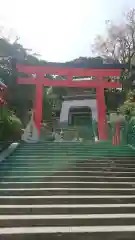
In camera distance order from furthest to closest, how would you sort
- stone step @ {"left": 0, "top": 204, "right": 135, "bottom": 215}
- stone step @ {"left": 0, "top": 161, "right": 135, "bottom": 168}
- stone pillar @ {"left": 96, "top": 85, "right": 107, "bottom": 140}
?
stone pillar @ {"left": 96, "top": 85, "right": 107, "bottom": 140} < stone step @ {"left": 0, "top": 161, "right": 135, "bottom": 168} < stone step @ {"left": 0, "top": 204, "right": 135, "bottom": 215}

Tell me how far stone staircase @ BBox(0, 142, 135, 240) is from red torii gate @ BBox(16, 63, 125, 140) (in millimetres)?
4544

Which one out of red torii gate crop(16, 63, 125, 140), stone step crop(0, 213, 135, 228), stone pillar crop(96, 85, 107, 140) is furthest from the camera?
red torii gate crop(16, 63, 125, 140)

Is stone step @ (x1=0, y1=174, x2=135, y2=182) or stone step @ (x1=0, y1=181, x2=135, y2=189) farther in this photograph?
stone step @ (x1=0, y1=174, x2=135, y2=182)

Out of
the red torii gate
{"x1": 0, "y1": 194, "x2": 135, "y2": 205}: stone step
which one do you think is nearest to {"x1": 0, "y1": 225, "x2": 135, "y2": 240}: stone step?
{"x1": 0, "y1": 194, "x2": 135, "y2": 205}: stone step

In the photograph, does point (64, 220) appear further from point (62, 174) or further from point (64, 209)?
point (62, 174)

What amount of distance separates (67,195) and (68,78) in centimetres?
986

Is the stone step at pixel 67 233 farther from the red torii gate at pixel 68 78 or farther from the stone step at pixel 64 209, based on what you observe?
the red torii gate at pixel 68 78

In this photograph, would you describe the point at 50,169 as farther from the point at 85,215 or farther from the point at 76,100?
the point at 76,100

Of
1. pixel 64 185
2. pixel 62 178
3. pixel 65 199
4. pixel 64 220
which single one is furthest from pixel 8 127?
pixel 64 220

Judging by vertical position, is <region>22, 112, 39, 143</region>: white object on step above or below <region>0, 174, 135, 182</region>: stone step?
above

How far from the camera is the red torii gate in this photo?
49.5 feet

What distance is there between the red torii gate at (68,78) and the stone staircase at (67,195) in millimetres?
4544

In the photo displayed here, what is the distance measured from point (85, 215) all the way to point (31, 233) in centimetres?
117

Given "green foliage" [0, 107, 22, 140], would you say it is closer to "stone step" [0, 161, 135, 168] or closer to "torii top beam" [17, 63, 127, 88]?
"torii top beam" [17, 63, 127, 88]
